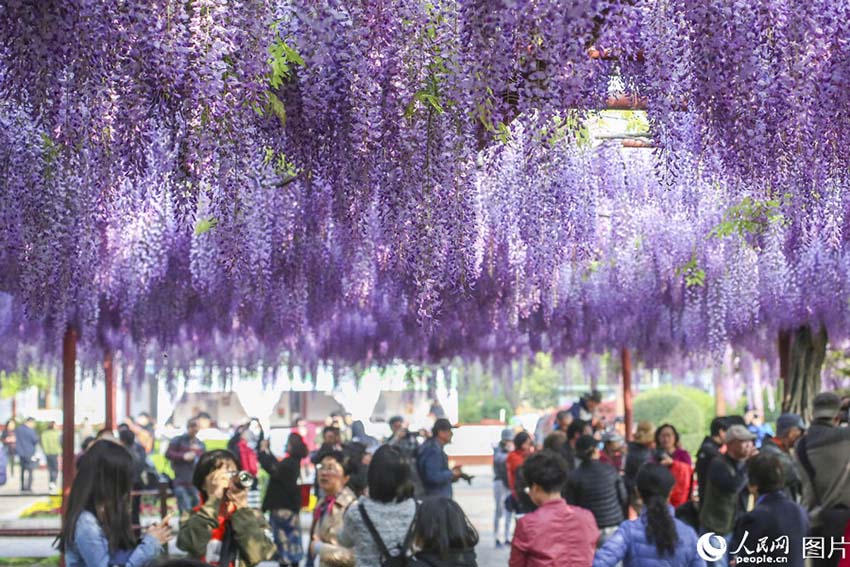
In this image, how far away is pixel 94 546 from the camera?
482 centimetres

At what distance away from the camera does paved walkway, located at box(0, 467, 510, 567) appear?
517 inches

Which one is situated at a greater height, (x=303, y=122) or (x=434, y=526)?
(x=303, y=122)

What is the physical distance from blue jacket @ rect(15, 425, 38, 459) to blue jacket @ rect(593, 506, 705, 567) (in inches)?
729

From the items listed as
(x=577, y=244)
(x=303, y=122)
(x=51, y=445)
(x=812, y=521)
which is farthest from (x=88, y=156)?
(x=51, y=445)

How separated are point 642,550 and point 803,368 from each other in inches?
472

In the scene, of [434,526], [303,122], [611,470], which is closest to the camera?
[434,526]

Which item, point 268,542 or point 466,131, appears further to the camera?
point 466,131

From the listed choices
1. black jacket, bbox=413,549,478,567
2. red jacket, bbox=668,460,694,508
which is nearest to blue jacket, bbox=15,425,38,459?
red jacket, bbox=668,460,694,508

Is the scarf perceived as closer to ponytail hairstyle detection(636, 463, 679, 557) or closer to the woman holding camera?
the woman holding camera

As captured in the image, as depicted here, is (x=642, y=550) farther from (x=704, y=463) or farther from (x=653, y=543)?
(x=704, y=463)

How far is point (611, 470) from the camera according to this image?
27.6 feet

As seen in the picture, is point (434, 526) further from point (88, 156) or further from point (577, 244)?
point (577, 244)

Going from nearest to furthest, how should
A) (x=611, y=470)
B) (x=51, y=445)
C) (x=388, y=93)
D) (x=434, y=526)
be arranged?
(x=434, y=526) → (x=388, y=93) → (x=611, y=470) → (x=51, y=445)

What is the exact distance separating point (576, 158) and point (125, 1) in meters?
6.55
